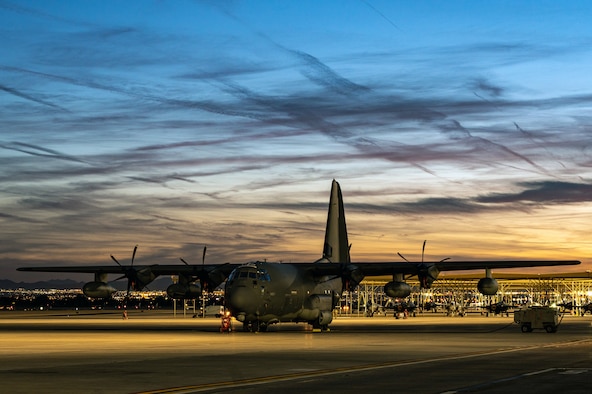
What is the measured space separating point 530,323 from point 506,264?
663 centimetres

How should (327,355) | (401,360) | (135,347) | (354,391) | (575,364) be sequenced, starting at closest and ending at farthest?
(354,391)
(575,364)
(401,360)
(327,355)
(135,347)

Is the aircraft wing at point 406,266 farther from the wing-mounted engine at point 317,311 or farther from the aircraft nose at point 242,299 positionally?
the aircraft nose at point 242,299

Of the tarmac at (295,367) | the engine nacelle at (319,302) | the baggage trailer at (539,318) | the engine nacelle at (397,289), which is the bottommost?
the tarmac at (295,367)

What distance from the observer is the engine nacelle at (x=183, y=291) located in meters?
64.6

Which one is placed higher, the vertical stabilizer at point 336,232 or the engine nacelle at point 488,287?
the vertical stabilizer at point 336,232

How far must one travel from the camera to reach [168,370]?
83.7ft

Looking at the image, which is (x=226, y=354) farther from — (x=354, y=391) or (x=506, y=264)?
(x=506, y=264)

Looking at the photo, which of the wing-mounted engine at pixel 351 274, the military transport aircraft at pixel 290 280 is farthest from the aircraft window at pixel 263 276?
the wing-mounted engine at pixel 351 274

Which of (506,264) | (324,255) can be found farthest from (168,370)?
(324,255)

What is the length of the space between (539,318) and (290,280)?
1599 centimetres

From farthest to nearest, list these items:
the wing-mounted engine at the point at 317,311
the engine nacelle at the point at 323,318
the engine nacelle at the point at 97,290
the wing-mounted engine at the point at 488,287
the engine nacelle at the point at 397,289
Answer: the engine nacelle at the point at 97,290
the wing-mounted engine at the point at 488,287
the engine nacelle at the point at 323,318
the wing-mounted engine at the point at 317,311
the engine nacelle at the point at 397,289

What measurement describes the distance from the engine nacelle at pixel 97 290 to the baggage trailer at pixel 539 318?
94.1 ft

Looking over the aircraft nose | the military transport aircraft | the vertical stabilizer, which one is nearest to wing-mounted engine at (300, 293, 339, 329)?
the military transport aircraft

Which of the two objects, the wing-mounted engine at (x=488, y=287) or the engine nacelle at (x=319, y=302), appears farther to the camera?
the wing-mounted engine at (x=488, y=287)
